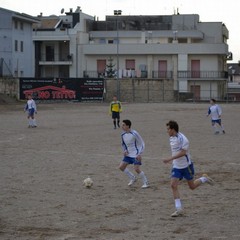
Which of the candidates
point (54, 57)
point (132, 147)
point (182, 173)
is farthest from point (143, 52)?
point (182, 173)

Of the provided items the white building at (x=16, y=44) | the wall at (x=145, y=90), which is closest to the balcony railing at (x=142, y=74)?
the wall at (x=145, y=90)

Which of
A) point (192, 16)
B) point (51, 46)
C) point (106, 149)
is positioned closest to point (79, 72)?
point (51, 46)

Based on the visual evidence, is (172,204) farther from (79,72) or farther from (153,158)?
(79,72)

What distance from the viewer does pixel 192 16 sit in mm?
97500

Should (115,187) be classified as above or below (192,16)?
below

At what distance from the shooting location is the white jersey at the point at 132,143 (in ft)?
47.5

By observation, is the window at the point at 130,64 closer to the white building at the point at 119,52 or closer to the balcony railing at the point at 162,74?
the white building at the point at 119,52

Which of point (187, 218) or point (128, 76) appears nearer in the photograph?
point (187, 218)

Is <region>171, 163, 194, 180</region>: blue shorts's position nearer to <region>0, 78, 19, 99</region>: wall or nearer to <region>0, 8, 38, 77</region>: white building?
<region>0, 78, 19, 99</region>: wall

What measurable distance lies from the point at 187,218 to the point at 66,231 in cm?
209

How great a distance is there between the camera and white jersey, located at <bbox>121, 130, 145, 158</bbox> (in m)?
14.5

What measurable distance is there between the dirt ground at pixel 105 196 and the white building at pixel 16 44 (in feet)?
177

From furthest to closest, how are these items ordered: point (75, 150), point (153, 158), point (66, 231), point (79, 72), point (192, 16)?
1. point (192, 16)
2. point (79, 72)
3. point (75, 150)
4. point (153, 158)
5. point (66, 231)

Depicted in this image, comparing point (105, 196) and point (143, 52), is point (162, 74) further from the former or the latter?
point (105, 196)
